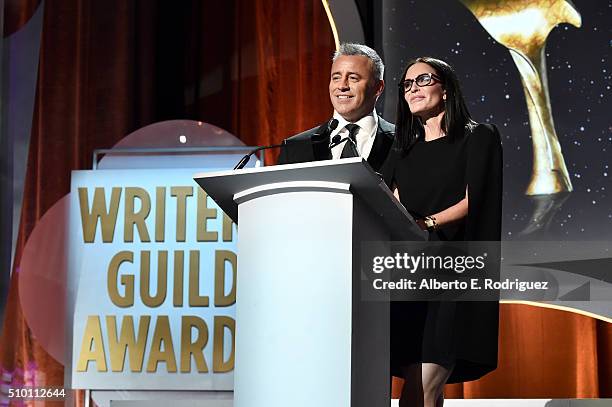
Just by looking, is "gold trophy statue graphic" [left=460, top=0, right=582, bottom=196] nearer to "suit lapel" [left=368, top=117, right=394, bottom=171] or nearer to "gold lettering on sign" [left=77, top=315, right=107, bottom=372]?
"suit lapel" [left=368, top=117, right=394, bottom=171]

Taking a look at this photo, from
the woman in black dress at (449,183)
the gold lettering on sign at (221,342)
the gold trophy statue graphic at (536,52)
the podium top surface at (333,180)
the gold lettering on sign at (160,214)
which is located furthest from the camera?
the gold lettering on sign at (160,214)

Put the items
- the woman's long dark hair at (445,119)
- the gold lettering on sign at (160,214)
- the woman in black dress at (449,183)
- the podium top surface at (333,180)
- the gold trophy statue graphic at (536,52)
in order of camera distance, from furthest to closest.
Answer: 1. the gold lettering on sign at (160,214)
2. the gold trophy statue graphic at (536,52)
3. the woman's long dark hair at (445,119)
4. the woman in black dress at (449,183)
5. the podium top surface at (333,180)

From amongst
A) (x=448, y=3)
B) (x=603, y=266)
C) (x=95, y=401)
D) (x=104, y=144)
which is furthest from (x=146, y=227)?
(x=603, y=266)

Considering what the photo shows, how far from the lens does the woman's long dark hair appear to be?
3.23 meters

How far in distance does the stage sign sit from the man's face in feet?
3.13

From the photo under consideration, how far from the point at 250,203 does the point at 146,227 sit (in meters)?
1.85

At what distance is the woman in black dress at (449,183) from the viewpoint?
10.2 feet

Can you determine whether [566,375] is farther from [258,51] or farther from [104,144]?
[104,144]

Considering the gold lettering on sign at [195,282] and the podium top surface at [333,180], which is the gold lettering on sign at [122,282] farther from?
the podium top surface at [333,180]

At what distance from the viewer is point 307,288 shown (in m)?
2.03

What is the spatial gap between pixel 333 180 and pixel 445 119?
4.20ft

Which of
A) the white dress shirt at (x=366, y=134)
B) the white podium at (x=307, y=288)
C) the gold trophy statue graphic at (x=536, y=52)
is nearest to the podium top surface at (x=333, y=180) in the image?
the white podium at (x=307, y=288)

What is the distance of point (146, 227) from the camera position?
12.9ft

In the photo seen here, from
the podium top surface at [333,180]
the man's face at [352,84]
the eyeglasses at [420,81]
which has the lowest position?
the podium top surface at [333,180]
